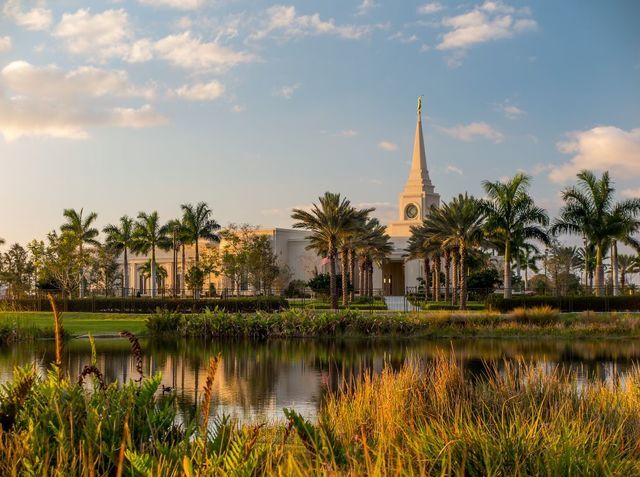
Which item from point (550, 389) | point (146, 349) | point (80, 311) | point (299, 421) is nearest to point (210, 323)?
point (146, 349)

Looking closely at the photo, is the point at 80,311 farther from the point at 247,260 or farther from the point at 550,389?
the point at 550,389

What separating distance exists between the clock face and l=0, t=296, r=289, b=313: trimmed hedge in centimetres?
4433

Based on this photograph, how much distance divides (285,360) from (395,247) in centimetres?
5958

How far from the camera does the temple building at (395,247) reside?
80.2 meters

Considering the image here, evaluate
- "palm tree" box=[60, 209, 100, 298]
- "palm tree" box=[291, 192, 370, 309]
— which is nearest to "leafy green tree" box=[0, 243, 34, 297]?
"palm tree" box=[60, 209, 100, 298]

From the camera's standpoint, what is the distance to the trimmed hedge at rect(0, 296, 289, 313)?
39.2 meters

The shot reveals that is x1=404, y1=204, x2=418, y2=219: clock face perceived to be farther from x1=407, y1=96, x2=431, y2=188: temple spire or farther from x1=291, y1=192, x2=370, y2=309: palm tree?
x1=291, y1=192, x2=370, y2=309: palm tree

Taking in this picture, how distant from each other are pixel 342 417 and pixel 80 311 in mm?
36686

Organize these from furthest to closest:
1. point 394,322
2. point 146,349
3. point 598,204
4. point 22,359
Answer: point 598,204 → point 394,322 → point 146,349 → point 22,359

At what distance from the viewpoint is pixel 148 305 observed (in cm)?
4141

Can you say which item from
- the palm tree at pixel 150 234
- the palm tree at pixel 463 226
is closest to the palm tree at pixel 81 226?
the palm tree at pixel 150 234

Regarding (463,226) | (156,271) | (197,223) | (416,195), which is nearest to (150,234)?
(197,223)

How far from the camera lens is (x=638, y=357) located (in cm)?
2183

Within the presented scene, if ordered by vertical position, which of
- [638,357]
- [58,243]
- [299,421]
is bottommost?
[638,357]
